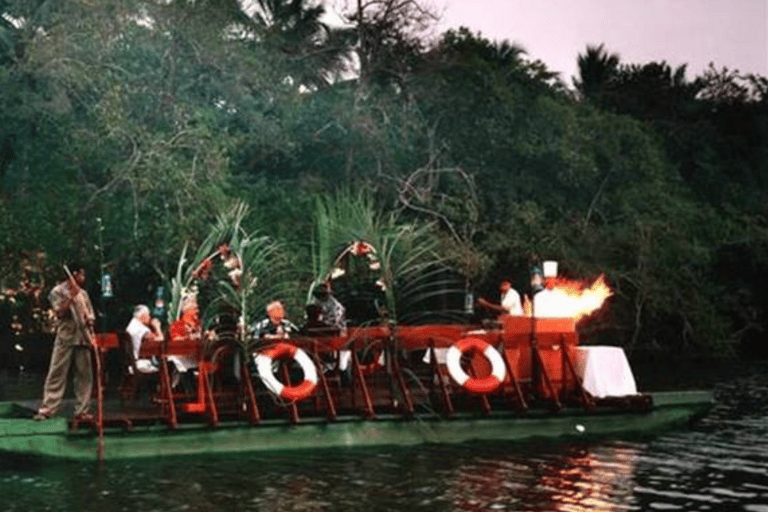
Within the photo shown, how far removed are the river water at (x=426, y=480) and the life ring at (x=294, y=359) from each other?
719mm

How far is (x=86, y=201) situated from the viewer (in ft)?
92.9

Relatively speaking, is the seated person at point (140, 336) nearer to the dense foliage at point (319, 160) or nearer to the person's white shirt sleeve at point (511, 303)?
the person's white shirt sleeve at point (511, 303)

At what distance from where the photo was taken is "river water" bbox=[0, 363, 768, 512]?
41.1 ft

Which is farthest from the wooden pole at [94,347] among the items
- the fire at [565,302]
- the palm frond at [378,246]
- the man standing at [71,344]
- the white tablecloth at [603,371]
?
the white tablecloth at [603,371]

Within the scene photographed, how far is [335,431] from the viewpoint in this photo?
624 inches

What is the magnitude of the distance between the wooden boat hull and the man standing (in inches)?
17.8

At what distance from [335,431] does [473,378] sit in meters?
2.00

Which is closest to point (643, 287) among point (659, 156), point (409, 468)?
point (659, 156)

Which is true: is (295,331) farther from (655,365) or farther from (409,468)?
(655,365)

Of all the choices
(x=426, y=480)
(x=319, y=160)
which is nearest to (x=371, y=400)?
(x=426, y=480)

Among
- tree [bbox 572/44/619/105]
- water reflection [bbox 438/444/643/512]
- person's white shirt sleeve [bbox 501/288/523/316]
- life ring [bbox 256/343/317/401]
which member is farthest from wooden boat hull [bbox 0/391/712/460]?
tree [bbox 572/44/619/105]

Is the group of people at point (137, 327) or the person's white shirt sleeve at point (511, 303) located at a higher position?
the person's white shirt sleeve at point (511, 303)

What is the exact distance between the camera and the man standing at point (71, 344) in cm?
1492

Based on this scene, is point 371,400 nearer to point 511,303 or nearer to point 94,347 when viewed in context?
point 511,303
